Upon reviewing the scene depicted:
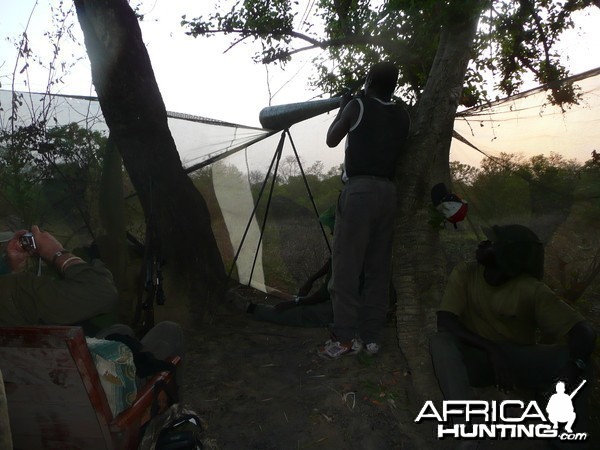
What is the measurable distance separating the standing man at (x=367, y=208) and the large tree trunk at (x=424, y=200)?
0.12 m

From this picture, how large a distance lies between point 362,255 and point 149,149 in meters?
2.30

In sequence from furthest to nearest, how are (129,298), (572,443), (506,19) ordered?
1. (506,19)
2. (129,298)
3. (572,443)

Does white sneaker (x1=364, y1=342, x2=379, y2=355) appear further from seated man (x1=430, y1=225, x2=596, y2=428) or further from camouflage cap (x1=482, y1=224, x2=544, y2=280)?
camouflage cap (x1=482, y1=224, x2=544, y2=280)

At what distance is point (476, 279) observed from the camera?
2725mm

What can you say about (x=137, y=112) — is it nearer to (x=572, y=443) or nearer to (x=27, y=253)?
(x=27, y=253)

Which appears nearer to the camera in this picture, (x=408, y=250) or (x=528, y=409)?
(x=528, y=409)

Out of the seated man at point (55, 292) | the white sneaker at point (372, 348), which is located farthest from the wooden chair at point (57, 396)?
the white sneaker at point (372, 348)

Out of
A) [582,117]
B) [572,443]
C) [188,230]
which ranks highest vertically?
[582,117]

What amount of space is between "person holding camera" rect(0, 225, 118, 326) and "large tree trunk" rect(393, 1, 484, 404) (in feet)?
6.47

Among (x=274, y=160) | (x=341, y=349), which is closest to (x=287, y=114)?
(x=274, y=160)

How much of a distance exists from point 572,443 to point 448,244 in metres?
2.72

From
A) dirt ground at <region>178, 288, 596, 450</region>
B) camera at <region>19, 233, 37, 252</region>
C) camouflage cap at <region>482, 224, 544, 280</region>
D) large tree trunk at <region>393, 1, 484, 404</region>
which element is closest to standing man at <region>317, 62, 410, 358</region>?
large tree trunk at <region>393, 1, 484, 404</region>

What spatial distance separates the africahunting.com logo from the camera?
231 cm

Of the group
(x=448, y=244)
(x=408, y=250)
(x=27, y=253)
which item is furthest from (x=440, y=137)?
(x=27, y=253)
